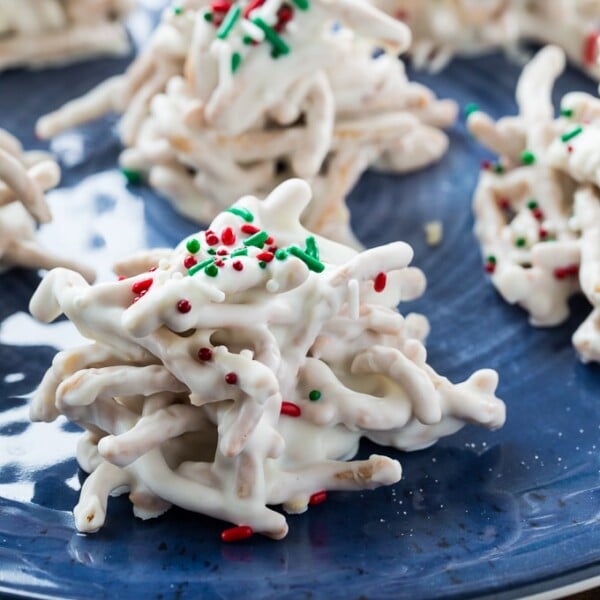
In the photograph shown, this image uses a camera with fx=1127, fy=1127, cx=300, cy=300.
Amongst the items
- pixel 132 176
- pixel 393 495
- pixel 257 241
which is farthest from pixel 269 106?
pixel 393 495

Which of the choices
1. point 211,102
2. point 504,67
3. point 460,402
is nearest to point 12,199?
point 211,102

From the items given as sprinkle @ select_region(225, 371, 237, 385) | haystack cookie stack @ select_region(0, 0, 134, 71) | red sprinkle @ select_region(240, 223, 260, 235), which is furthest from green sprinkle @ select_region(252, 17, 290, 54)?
sprinkle @ select_region(225, 371, 237, 385)

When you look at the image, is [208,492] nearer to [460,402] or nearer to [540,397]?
[460,402]

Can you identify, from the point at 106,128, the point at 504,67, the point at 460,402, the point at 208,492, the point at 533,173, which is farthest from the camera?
the point at 504,67

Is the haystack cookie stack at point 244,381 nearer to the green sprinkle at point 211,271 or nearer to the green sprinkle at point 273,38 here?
the green sprinkle at point 211,271

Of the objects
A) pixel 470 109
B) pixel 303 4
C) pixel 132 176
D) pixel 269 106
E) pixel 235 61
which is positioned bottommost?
pixel 132 176

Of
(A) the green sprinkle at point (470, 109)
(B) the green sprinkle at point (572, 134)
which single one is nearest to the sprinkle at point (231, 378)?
(B) the green sprinkle at point (572, 134)

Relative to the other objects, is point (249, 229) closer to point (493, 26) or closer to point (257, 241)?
point (257, 241)
